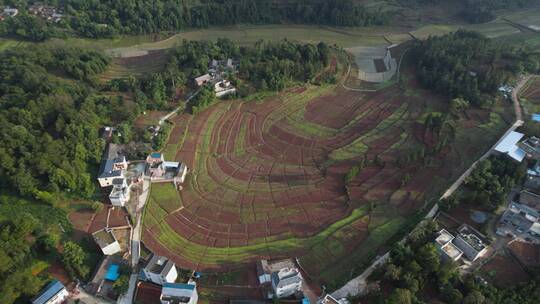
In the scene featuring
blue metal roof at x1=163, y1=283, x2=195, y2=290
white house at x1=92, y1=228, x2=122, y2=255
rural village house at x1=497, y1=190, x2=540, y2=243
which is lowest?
blue metal roof at x1=163, y1=283, x2=195, y2=290

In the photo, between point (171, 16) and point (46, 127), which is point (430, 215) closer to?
point (46, 127)

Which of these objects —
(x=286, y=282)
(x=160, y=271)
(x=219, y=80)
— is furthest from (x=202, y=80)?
(x=286, y=282)

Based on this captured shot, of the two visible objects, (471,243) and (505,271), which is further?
(471,243)

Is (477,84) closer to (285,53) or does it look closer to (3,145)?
(285,53)

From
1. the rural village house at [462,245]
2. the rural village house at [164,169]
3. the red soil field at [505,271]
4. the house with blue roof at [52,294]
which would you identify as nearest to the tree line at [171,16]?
the rural village house at [164,169]

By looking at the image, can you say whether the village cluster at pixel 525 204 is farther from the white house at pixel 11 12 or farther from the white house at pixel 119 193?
the white house at pixel 11 12

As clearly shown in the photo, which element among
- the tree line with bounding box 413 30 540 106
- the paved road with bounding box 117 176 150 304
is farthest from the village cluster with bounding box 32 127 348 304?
the tree line with bounding box 413 30 540 106

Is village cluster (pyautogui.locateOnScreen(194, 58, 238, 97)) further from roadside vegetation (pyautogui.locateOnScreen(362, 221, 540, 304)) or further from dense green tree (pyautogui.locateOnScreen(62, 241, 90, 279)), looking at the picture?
roadside vegetation (pyautogui.locateOnScreen(362, 221, 540, 304))
